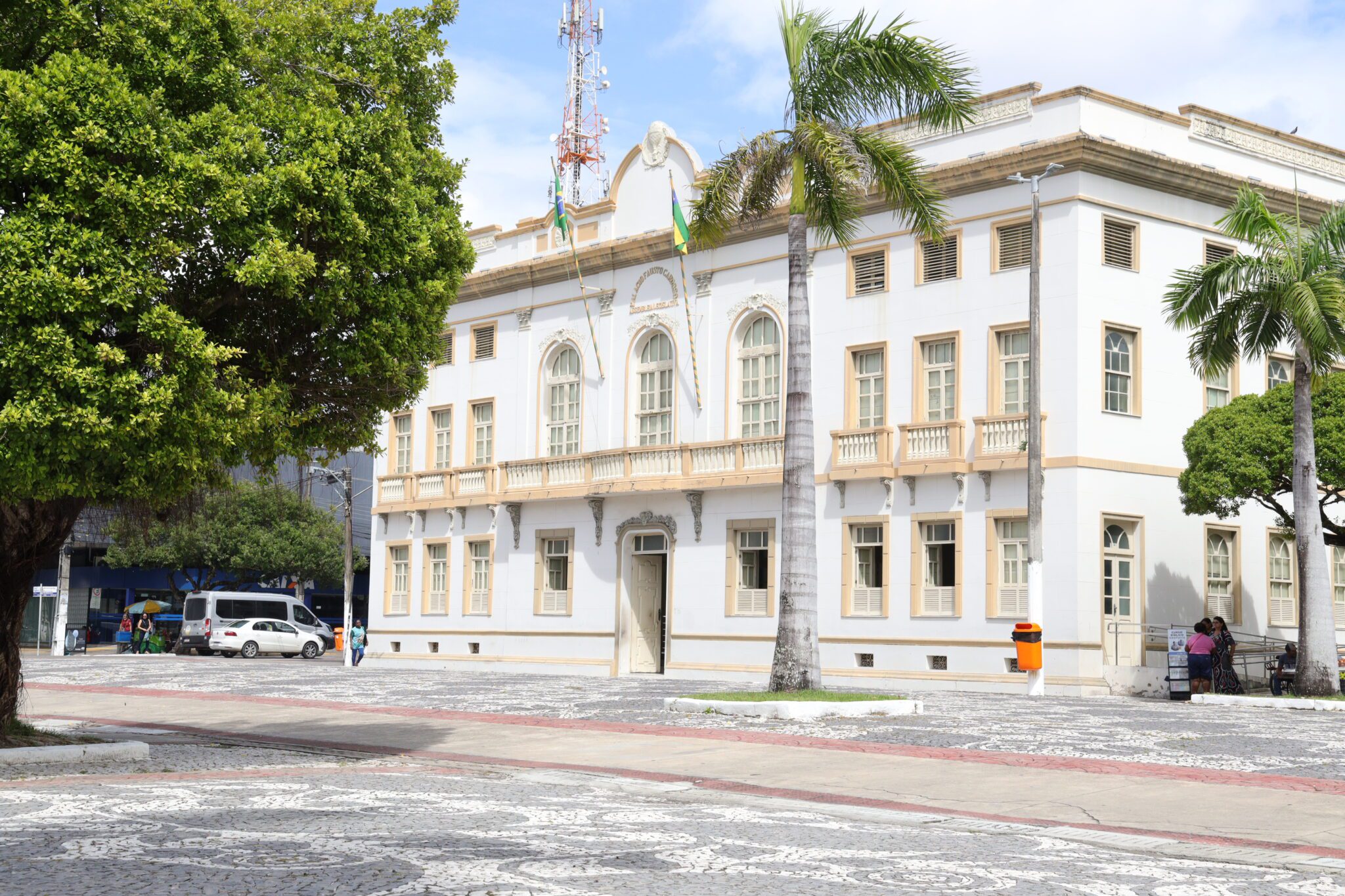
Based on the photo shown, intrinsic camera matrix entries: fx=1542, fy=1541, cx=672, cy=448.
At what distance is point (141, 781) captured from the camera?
44.9 feet

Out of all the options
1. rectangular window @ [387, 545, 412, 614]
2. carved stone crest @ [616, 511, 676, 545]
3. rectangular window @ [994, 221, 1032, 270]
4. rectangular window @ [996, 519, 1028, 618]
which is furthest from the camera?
rectangular window @ [387, 545, 412, 614]

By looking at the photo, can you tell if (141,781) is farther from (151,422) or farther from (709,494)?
(709,494)

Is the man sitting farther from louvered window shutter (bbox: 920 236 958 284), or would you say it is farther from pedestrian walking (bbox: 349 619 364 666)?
pedestrian walking (bbox: 349 619 364 666)

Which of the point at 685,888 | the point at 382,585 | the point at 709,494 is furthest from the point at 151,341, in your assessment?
the point at 382,585

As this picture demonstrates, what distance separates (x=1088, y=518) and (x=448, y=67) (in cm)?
1730

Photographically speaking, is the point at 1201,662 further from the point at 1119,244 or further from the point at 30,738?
the point at 30,738

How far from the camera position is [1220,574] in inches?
1234

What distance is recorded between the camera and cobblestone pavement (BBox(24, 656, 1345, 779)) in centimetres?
1677

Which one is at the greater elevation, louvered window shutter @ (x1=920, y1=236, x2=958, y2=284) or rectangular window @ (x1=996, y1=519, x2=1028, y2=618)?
louvered window shutter @ (x1=920, y1=236, x2=958, y2=284)

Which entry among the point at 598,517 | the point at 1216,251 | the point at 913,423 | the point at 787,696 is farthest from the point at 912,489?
the point at 787,696

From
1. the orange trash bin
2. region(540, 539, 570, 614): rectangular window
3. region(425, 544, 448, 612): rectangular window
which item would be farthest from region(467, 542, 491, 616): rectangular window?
the orange trash bin

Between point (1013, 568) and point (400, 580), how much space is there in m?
20.4

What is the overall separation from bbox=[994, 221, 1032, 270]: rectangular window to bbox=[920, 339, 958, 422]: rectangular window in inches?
75.1

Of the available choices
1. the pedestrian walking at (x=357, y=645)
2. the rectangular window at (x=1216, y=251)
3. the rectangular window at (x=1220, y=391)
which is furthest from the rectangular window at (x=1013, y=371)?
the pedestrian walking at (x=357, y=645)
